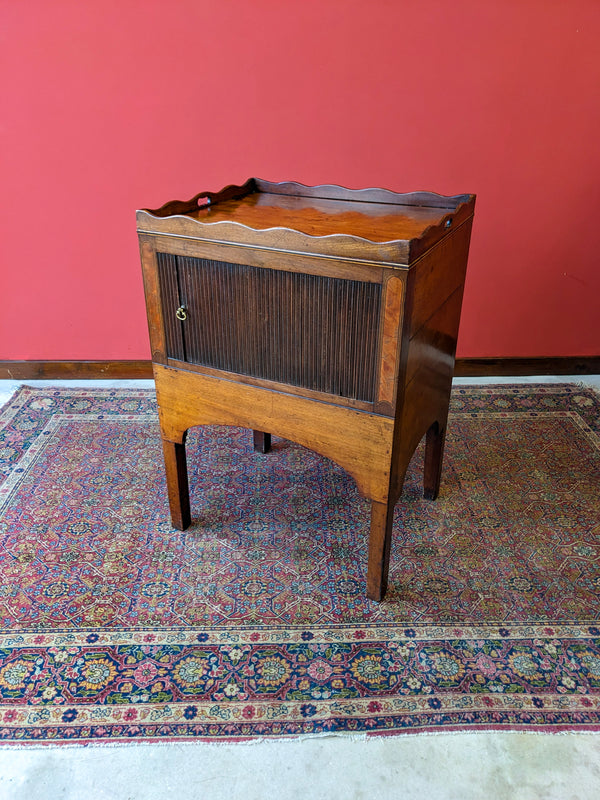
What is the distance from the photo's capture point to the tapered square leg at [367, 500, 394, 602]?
1720mm

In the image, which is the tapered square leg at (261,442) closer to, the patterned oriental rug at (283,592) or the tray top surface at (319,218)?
the patterned oriental rug at (283,592)

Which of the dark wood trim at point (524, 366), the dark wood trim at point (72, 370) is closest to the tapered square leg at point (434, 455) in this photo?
the dark wood trim at point (524, 366)

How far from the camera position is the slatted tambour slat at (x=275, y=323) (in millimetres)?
1531

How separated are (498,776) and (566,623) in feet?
1.72

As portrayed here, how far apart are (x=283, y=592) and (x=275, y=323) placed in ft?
2.61

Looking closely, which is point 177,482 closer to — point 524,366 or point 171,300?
point 171,300

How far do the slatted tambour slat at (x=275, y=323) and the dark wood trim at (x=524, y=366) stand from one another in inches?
64.5

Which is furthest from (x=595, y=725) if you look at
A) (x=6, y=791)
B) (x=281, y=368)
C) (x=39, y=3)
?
(x=39, y=3)

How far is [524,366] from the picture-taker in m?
3.12

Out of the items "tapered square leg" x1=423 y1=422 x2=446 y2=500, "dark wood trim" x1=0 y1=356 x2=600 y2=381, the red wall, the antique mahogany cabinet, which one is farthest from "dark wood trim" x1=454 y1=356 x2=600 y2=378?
the antique mahogany cabinet

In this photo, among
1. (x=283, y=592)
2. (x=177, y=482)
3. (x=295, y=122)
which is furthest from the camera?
(x=295, y=122)

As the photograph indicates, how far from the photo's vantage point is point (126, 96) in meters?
2.64

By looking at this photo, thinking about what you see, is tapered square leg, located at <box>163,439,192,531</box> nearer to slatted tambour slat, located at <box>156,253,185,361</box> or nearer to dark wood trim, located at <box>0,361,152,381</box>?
slatted tambour slat, located at <box>156,253,185,361</box>

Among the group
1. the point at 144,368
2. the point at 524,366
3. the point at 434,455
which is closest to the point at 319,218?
the point at 434,455
